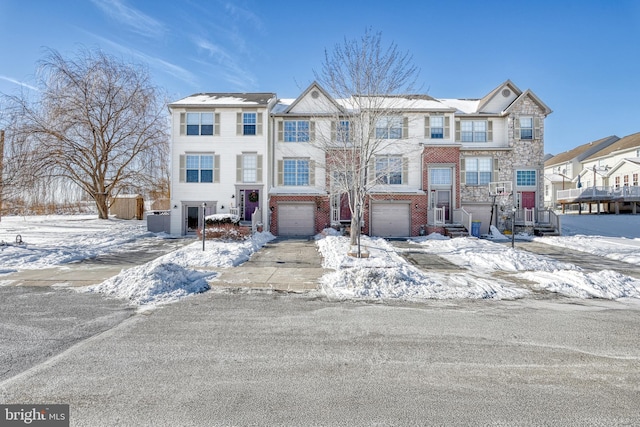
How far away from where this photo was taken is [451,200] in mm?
21219

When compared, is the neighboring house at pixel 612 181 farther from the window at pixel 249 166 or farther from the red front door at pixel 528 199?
the window at pixel 249 166

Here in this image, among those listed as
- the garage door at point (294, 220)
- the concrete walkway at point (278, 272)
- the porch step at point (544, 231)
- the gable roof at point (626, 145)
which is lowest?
the concrete walkway at point (278, 272)

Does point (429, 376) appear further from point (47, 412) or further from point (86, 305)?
point (86, 305)

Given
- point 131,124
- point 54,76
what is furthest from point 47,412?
point 54,76

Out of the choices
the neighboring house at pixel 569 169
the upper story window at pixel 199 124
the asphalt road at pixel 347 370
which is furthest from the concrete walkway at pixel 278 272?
the neighboring house at pixel 569 169

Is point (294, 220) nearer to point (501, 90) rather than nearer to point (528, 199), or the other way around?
point (528, 199)

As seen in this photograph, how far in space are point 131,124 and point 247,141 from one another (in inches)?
431

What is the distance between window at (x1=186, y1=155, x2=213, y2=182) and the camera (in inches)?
827

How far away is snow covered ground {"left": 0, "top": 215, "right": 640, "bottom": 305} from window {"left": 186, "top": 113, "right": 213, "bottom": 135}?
8.27m

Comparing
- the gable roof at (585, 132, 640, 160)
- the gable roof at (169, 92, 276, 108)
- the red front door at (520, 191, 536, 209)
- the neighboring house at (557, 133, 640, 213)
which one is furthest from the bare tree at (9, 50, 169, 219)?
the gable roof at (585, 132, 640, 160)

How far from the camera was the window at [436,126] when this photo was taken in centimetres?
2153

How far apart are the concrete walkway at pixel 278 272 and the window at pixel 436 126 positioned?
13.4 meters

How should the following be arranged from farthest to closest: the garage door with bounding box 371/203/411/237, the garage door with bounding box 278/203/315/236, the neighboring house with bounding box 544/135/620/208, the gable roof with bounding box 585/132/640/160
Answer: the neighboring house with bounding box 544/135/620/208, the gable roof with bounding box 585/132/640/160, the garage door with bounding box 278/203/315/236, the garage door with bounding box 371/203/411/237

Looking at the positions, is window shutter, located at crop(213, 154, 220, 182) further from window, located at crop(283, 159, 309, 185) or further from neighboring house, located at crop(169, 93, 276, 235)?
window, located at crop(283, 159, 309, 185)
